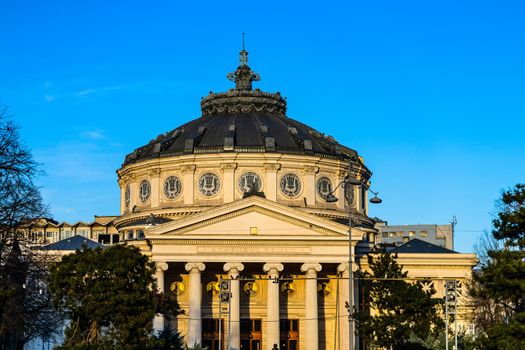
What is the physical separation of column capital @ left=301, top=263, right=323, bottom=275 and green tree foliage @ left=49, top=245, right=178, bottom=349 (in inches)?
1052

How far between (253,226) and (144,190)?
72.4 feet

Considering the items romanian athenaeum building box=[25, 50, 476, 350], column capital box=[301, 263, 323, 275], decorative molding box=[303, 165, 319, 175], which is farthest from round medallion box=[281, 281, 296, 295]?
decorative molding box=[303, 165, 319, 175]

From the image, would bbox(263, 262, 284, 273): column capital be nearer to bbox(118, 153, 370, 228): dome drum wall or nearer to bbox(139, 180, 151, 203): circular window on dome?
bbox(118, 153, 370, 228): dome drum wall

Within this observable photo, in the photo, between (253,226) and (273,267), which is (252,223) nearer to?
(253,226)

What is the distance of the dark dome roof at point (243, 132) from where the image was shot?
10981cm

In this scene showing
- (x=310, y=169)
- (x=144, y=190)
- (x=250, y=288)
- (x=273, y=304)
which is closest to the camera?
(x=273, y=304)

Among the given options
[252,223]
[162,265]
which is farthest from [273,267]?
[162,265]

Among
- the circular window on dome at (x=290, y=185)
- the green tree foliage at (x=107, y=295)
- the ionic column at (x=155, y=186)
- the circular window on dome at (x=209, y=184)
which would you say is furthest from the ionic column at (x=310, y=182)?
the green tree foliage at (x=107, y=295)

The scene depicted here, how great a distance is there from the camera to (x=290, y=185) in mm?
108750

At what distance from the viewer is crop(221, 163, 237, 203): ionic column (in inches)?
4220

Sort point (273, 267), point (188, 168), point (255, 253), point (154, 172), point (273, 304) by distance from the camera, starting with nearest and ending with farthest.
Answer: point (273, 304), point (273, 267), point (255, 253), point (188, 168), point (154, 172)

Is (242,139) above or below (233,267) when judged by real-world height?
above

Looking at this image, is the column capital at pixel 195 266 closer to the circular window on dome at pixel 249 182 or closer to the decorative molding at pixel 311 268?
the decorative molding at pixel 311 268

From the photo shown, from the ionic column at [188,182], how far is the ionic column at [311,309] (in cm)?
1956
